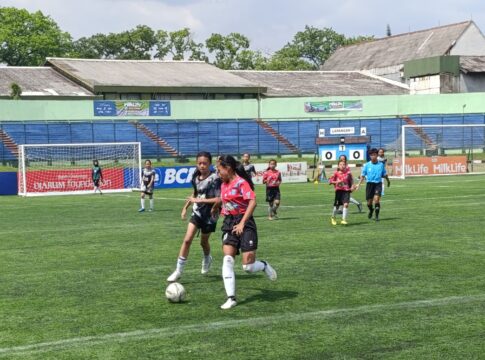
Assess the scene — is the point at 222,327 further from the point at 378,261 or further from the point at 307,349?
the point at 378,261

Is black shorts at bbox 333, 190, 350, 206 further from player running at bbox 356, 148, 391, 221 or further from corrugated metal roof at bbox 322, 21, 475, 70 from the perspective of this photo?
corrugated metal roof at bbox 322, 21, 475, 70

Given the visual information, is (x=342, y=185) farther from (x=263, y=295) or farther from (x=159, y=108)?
(x=159, y=108)

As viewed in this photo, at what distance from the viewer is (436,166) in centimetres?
4928

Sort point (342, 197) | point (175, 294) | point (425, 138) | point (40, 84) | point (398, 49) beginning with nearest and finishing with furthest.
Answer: point (175, 294) < point (342, 197) < point (425, 138) < point (40, 84) < point (398, 49)

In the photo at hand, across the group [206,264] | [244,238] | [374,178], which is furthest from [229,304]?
[374,178]

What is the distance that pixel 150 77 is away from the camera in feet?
231

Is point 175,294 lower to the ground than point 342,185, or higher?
lower

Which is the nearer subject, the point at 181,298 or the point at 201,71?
the point at 181,298

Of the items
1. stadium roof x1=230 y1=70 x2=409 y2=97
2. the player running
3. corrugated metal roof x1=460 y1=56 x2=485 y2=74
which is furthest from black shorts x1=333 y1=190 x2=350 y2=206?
corrugated metal roof x1=460 y1=56 x2=485 y2=74

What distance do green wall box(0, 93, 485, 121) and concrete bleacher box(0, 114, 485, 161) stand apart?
5.93 ft

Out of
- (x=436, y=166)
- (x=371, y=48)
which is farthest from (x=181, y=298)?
(x=371, y=48)

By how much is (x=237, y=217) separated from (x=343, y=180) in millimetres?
10999

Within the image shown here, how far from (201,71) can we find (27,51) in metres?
34.4

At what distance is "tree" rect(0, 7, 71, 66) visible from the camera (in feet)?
322
